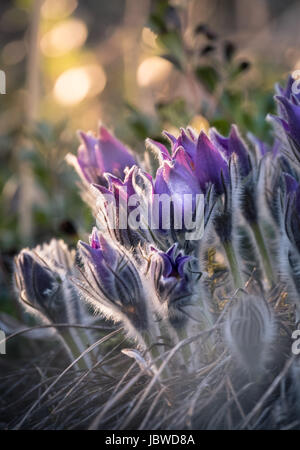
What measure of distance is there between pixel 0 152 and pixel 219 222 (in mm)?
1408

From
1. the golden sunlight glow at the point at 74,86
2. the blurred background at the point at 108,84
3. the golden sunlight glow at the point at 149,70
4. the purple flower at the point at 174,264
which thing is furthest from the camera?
the golden sunlight glow at the point at 74,86

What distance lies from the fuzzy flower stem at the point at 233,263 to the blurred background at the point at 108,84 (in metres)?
0.23

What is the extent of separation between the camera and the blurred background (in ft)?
3.02

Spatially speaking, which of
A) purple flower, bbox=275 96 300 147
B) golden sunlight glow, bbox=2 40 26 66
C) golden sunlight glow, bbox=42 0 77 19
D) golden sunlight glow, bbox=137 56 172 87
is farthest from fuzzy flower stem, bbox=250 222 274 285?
golden sunlight glow, bbox=2 40 26 66

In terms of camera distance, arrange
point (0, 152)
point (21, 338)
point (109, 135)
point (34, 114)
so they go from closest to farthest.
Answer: point (109, 135) → point (21, 338) → point (34, 114) → point (0, 152)

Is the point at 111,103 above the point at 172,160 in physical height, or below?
above

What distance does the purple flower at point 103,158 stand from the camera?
0.66 metres

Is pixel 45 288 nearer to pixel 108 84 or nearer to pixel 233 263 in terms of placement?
pixel 233 263

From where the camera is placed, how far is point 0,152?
73.4 inches

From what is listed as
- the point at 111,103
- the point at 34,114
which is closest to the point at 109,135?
the point at 34,114

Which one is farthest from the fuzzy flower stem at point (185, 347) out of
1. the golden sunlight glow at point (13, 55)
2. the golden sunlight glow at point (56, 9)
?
the golden sunlight glow at point (13, 55)

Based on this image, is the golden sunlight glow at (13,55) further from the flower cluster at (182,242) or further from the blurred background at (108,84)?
the flower cluster at (182,242)

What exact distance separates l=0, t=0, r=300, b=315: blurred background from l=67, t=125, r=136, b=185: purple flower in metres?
0.13

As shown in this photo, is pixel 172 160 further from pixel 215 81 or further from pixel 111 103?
pixel 111 103
